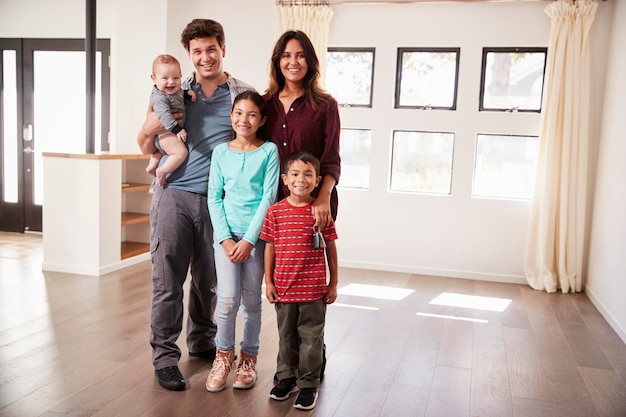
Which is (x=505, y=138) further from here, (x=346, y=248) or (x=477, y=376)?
(x=477, y=376)

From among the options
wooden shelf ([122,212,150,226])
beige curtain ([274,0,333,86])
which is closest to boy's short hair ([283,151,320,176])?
beige curtain ([274,0,333,86])

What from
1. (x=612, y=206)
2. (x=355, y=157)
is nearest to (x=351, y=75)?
(x=355, y=157)

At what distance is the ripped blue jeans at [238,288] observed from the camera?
2414mm

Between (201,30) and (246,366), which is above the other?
(201,30)

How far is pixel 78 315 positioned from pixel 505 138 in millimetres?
3731

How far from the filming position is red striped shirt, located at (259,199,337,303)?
2.30 metres

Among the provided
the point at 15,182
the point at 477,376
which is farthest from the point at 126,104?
the point at 477,376

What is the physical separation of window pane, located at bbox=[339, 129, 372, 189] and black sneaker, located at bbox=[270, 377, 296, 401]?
307 cm

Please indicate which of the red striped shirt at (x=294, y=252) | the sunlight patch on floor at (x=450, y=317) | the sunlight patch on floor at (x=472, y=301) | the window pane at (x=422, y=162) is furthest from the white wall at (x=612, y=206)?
the red striped shirt at (x=294, y=252)

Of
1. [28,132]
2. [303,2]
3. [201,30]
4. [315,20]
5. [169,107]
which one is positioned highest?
[303,2]

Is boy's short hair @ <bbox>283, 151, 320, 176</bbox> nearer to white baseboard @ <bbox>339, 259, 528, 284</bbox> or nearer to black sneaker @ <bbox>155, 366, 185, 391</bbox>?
black sneaker @ <bbox>155, 366, 185, 391</bbox>

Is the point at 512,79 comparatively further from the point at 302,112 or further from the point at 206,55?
the point at 206,55

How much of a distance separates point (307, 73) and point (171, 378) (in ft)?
4.77

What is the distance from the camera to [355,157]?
539cm
